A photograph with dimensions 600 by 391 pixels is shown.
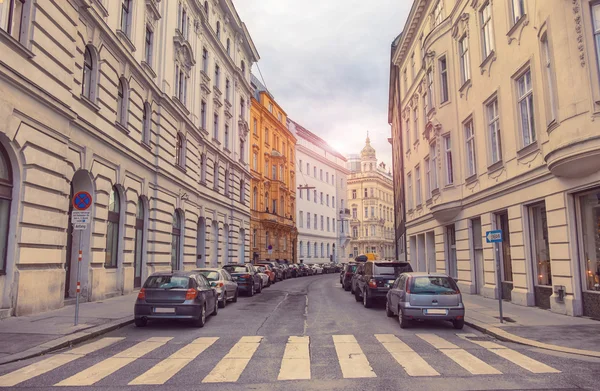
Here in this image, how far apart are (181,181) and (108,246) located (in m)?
7.98

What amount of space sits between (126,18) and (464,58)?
569 inches

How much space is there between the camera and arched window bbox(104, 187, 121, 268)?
1795 cm

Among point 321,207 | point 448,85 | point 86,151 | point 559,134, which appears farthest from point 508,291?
point 321,207

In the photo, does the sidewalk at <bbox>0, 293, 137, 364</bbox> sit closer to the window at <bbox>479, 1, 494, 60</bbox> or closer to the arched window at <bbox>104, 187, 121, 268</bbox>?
the arched window at <bbox>104, 187, 121, 268</bbox>

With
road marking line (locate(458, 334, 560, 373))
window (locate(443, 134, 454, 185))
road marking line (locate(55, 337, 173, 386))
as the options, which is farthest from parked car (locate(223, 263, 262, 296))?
road marking line (locate(458, 334, 560, 373))

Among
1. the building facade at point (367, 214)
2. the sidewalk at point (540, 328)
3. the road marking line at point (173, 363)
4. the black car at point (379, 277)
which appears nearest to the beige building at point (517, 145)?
the sidewalk at point (540, 328)

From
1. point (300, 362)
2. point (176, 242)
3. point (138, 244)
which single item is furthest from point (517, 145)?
point (176, 242)

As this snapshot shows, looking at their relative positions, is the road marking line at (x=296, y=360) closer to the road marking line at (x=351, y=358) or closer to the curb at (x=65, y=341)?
the road marking line at (x=351, y=358)

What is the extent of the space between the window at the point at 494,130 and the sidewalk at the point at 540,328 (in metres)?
5.73

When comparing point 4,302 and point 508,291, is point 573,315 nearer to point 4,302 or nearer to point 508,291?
point 508,291

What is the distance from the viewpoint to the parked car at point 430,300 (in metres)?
11.4

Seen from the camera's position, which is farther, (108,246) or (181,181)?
(181,181)

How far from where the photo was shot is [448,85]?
22094 millimetres

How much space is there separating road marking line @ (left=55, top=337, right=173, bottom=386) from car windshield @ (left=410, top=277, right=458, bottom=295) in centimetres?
595
